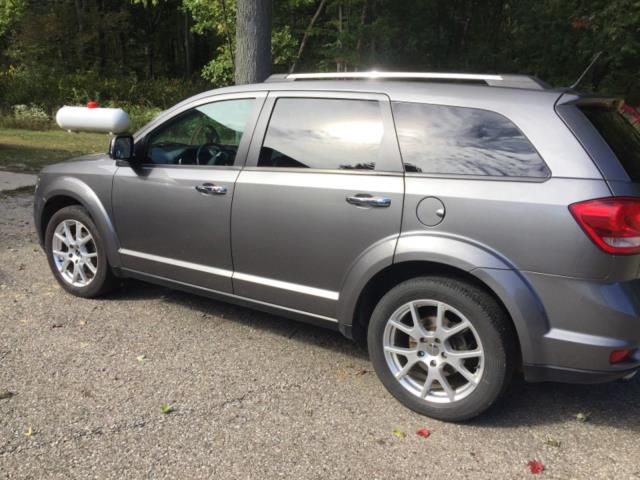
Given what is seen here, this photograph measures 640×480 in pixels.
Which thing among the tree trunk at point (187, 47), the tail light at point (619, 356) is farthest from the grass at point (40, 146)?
the tree trunk at point (187, 47)

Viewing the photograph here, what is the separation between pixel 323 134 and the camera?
3.66 m

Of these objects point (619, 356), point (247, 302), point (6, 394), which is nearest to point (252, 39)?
point (247, 302)

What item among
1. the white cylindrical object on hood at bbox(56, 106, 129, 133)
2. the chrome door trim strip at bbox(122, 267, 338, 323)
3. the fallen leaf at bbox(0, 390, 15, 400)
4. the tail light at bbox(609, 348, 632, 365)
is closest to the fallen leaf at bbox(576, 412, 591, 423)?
the tail light at bbox(609, 348, 632, 365)

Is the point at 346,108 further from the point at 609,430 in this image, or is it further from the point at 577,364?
the point at 609,430

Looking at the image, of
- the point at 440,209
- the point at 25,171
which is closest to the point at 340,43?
the point at 25,171

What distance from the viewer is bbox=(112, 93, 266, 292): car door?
4.01m

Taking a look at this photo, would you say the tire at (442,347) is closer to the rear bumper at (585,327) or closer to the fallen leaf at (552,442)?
the rear bumper at (585,327)

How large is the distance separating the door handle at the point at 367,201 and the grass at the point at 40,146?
9.53 m

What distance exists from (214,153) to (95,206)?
3.48ft

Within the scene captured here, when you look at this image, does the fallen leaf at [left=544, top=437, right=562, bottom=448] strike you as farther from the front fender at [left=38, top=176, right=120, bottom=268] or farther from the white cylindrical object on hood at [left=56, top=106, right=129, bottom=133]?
the white cylindrical object on hood at [left=56, top=106, right=129, bottom=133]

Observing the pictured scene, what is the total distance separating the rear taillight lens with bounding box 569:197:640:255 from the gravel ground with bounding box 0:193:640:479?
40.7 inches

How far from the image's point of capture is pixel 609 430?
3221 mm

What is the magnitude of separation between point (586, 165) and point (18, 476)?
2931 mm

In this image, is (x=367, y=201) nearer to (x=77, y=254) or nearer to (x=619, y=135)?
(x=619, y=135)
